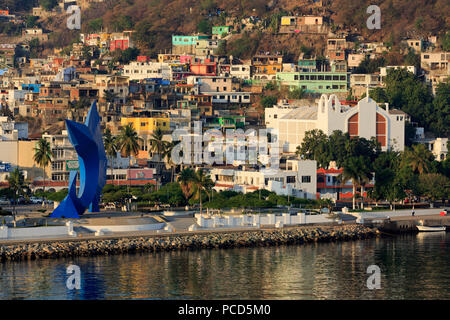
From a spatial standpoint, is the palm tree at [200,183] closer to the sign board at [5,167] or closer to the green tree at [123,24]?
the sign board at [5,167]

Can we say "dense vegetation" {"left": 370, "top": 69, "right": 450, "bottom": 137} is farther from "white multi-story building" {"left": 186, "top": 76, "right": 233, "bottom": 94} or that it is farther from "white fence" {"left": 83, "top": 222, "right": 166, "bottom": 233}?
"white fence" {"left": 83, "top": 222, "right": 166, "bottom": 233}

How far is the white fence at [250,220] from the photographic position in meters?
73.9

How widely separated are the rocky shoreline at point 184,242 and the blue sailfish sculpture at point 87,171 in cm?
453

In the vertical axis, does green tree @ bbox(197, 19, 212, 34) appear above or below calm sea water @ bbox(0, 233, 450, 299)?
above

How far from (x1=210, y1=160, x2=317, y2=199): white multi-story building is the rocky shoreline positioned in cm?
1022

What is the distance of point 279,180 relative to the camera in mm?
86688

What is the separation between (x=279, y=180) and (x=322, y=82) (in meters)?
44.3

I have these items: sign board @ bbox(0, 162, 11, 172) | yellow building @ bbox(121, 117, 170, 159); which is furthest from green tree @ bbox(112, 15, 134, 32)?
sign board @ bbox(0, 162, 11, 172)

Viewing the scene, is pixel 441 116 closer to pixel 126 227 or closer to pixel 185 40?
pixel 185 40

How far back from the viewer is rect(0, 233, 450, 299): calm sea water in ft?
185

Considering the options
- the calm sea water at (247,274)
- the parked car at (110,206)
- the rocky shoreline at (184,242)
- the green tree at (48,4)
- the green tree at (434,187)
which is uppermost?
the green tree at (48,4)

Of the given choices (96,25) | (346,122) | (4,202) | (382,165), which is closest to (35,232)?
(4,202)

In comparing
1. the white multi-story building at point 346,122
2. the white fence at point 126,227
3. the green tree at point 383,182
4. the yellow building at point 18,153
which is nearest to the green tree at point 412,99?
the white multi-story building at point 346,122
